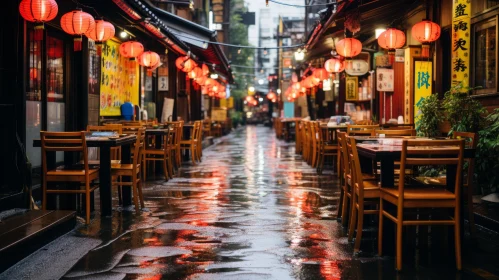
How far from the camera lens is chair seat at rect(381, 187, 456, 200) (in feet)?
20.2

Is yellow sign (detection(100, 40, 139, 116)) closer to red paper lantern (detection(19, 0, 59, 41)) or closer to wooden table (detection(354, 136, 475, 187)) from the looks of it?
red paper lantern (detection(19, 0, 59, 41))

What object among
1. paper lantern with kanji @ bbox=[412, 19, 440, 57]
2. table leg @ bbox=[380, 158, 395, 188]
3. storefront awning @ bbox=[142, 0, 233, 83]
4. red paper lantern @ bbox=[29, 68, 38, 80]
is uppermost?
storefront awning @ bbox=[142, 0, 233, 83]

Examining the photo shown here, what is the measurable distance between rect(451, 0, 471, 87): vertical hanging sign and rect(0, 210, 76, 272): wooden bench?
6.89 metres

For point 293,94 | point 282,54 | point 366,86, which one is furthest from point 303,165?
point 282,54

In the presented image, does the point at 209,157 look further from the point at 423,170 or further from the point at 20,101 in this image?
the point at 20,101

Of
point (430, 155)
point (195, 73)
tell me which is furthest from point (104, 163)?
point (195, 73)

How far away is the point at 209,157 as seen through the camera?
21.9 m

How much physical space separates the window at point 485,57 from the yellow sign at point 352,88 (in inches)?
477

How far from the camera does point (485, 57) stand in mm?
11336

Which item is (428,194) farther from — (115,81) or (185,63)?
Result: (185,63)

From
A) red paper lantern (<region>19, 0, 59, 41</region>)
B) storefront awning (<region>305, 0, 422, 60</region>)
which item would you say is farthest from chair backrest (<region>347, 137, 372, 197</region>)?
storefront awning (<region>305, 0, 422, 60</region>)

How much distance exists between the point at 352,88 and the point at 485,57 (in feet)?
41.3

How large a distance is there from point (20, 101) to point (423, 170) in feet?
24.0

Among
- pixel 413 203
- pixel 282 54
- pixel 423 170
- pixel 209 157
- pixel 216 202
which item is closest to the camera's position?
pixel 413 203
